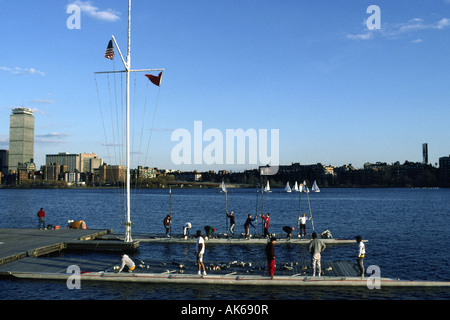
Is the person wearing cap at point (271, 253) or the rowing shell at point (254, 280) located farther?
the rowing shell at point (254, 280)

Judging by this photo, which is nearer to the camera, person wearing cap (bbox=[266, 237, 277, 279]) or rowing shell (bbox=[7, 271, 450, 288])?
person wearing cap (bbox=[266, 237, 277, 279])

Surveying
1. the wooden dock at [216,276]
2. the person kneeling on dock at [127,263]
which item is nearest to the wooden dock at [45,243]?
the wooden dock at [216,276]

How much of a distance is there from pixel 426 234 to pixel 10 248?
131 ft

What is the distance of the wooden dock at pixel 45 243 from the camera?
24.9 meters

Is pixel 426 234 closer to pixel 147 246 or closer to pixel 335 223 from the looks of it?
pixel 335 223

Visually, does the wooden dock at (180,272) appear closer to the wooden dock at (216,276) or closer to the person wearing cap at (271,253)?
the wooden dock at (216,276)

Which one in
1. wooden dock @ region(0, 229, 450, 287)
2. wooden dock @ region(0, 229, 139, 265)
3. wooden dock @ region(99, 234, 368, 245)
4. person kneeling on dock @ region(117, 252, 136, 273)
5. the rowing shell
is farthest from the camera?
wooden dock @ region(99, 234, 368, 245)

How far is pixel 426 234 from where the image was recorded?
43.1 metres

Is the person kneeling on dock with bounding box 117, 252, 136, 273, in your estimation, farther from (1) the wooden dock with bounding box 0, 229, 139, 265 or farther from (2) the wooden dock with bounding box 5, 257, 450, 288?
(1) the wooden dock with bounding box 0, 229, 139, 265

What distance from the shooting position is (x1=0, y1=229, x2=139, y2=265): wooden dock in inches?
982

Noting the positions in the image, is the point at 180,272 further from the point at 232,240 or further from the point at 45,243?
the point at 45,243

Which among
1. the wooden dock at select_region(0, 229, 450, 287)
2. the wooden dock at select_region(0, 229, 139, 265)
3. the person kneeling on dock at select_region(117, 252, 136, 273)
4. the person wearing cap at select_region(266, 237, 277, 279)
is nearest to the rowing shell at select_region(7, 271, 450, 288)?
the wooden dock at select_region(0, 229, 450, 287)

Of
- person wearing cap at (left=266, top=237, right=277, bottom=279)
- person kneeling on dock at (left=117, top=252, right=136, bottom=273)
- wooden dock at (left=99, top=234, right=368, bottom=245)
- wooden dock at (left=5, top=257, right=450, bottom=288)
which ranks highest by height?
person wearing cap at (left=266, top=237, right=277, bottom=279)

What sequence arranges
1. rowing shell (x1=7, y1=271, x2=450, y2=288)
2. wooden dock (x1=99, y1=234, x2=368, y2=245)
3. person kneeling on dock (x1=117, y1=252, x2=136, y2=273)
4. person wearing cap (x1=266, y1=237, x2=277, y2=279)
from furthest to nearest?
wooden dock (x1=99, y1=234, x2=368, y2=245)
person kneeling on dock (x1=117, y1=252, x2=136, y2=273)
rowing shell (x1=7, y1=271, x2=450, y2=288)
person wearing cap (x1=266, y1=237, x2=277, y2=279)
